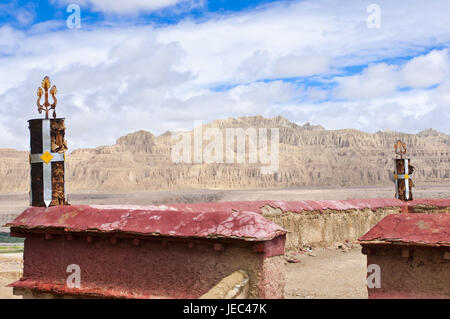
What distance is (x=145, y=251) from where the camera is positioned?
6449 mm

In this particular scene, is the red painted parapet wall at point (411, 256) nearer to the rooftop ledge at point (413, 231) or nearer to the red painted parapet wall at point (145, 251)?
the rooftop ledge at point (413, 231)

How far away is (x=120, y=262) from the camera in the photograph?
6.61m

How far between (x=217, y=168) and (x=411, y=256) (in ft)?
387

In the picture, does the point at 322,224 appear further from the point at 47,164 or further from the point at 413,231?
the point at 47,164

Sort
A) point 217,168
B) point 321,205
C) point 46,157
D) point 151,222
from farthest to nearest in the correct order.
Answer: point 217,168 → point 321,205 → point 46,157 → point 151,222

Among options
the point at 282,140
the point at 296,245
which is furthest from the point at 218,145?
the point at 296,245

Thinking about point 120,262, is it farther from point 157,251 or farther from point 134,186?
point 134,186

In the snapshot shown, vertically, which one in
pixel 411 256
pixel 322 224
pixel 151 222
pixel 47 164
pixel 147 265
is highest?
pixel 47 164

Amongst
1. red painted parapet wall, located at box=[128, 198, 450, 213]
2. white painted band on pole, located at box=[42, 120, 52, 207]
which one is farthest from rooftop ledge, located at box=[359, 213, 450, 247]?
white painted band on pole, located at box=[42, 120, 52, 207]

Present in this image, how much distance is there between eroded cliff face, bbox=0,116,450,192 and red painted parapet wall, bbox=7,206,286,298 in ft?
357

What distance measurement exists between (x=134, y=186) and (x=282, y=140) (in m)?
59.2

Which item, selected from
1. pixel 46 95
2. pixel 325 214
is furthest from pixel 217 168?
pixel 46 95

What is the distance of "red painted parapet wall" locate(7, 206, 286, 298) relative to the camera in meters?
5.82

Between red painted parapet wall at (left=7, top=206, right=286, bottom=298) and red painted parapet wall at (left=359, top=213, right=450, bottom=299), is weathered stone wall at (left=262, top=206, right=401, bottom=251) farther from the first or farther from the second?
red painted parapet wall at (left=7, top=206, right=286, bottom=298)
